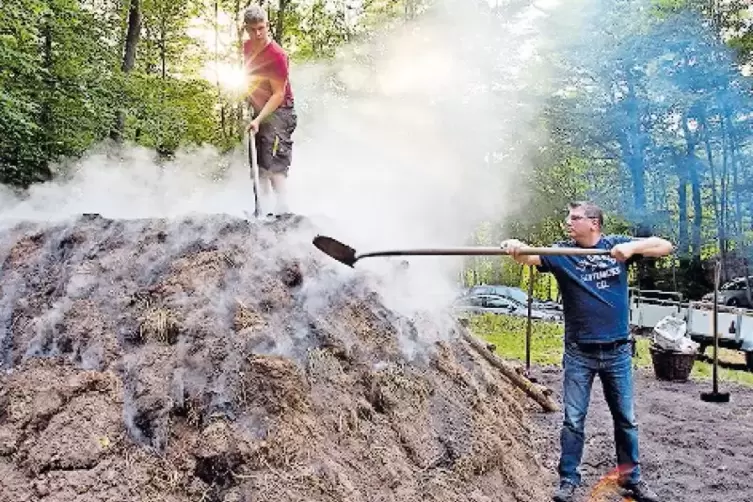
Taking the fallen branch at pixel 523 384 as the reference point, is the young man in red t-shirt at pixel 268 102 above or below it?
above

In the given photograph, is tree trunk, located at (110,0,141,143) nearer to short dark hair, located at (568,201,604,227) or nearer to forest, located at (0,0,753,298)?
forest, located at (0,0,753,298)

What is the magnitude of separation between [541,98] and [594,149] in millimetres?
1928

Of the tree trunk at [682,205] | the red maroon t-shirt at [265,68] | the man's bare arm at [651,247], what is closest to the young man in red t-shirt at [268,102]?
the red maroon t-shirt at [265,68]

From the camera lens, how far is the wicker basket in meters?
8.01

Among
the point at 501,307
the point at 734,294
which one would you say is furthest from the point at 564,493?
the point at 501,307

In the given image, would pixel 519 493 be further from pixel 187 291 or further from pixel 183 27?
pixel 183 27

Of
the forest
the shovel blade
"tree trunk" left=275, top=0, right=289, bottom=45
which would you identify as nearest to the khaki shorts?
the shovel blade

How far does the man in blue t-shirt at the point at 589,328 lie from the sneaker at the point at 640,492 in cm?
31

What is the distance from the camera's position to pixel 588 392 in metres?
3.91

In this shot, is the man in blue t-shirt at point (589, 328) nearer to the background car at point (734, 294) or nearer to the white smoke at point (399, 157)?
the white smoke at point (399, 157)

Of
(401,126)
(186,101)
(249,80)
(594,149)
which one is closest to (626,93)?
(594,149)

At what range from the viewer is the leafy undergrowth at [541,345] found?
939cm

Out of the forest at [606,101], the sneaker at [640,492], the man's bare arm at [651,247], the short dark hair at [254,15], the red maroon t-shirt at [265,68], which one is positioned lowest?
the sneaker at [640,492]

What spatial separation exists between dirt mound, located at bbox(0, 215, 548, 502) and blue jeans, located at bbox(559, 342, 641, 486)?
0.37 meters
